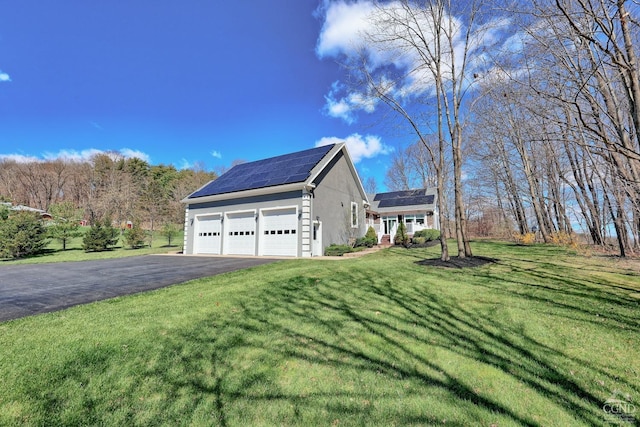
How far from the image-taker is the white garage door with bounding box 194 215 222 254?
17.0m

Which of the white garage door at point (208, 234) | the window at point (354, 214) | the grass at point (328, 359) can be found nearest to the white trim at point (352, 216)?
the window at point (354, 214)

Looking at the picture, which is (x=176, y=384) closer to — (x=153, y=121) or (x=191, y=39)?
(x=191, y=39)

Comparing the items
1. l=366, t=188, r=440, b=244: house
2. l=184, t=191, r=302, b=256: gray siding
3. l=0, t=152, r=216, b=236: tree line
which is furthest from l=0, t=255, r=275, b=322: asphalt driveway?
l=0, t=152, r=216, b=236: tree line

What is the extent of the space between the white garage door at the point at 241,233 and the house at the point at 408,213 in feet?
37.5

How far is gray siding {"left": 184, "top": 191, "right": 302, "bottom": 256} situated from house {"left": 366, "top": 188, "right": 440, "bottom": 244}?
11.1m

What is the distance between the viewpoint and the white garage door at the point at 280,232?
13.7 metres

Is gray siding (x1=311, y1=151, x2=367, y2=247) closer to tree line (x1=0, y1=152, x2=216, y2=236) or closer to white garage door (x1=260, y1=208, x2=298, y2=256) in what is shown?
white garage door (x1=260, y1=208, x2=298, y2=256)

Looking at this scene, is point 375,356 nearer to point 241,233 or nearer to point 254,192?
point 254,192

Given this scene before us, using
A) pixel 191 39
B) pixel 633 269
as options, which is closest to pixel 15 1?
pixel 191 39

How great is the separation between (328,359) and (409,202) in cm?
2536

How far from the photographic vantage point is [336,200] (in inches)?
636

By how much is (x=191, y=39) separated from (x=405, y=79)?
11.2 m

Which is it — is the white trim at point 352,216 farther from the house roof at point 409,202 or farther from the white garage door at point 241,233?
the house roof at point 409,202

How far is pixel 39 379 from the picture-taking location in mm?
2811
